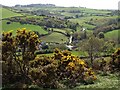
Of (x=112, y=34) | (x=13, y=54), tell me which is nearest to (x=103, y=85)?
(x=13, y=54)

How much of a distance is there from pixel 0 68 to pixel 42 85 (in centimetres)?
784

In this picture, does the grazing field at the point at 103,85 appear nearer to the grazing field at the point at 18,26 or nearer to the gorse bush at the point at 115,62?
the gorse bush at the point at 115,62

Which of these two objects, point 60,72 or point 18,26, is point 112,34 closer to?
point 18,26

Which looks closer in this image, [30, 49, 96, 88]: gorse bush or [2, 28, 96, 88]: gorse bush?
[30, 49, 96, 88]: gorse bush

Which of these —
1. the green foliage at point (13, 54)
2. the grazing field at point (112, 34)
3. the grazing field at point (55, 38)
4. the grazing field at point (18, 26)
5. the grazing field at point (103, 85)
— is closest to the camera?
the grazing field at point (103, 85)

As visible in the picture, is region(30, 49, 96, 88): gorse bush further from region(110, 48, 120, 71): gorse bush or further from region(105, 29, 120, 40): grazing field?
region(105, 29, 120, 40): grazing field

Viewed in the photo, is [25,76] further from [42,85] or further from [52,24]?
[52,24]

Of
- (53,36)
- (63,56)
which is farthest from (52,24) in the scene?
(63,56)

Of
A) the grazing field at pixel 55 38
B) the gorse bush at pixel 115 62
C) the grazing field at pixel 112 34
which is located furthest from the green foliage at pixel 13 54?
the grazing field at pixel 112 34

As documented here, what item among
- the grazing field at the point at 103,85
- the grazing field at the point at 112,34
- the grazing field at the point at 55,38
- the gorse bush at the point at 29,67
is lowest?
the grazing field at the point at 55,38

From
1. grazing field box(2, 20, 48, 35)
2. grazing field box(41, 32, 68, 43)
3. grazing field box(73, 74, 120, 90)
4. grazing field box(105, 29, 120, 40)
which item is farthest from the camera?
grazing field box(2, 20, 48, 35)

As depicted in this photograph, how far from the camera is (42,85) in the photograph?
47344mm

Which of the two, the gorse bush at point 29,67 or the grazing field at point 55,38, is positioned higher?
the gorse bush at point 29,67

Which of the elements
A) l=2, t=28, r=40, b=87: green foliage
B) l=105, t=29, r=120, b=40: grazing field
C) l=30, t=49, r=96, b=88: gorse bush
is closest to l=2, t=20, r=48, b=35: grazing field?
l=105, t=29, r=120, b=40: grazing field
